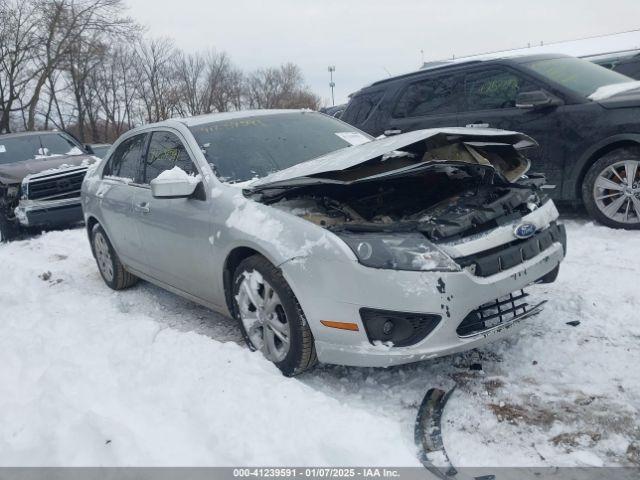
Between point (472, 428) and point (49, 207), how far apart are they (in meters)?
7.96

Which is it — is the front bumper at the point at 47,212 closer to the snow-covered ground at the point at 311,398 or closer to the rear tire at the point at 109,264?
the rear tire at the point at 109,264

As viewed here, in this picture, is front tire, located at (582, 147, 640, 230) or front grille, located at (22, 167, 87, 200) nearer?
front tire, located at (582, 147, 640, 230)

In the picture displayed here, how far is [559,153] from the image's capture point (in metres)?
5.54

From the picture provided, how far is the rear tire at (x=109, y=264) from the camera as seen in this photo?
17.2ft

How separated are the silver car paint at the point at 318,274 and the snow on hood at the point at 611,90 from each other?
267 centimetres

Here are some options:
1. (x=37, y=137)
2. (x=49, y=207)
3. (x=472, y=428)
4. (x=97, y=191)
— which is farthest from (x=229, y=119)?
(x=37, y=137)

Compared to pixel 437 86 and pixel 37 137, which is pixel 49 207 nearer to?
pixel 37 137

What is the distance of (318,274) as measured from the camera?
2.79m

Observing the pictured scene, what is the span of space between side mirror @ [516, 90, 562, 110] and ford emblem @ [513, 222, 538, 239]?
2934 millimetres

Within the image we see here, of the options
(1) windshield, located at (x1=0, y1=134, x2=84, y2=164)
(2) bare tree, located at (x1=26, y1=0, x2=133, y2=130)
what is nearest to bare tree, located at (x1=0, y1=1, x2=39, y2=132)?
(2) bare tree, located at (x1=26, y1=0, x2=133, y2=130)

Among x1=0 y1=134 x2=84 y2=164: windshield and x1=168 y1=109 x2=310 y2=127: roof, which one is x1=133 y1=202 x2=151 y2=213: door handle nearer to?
x1=168 y1=109 x2=310 y2=127: roof

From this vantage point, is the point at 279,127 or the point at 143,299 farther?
the point at 143,299

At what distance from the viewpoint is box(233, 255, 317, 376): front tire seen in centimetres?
296

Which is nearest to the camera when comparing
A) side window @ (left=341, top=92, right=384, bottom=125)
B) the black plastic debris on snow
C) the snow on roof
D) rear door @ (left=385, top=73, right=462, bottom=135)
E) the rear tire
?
the black plastic debris on snow
